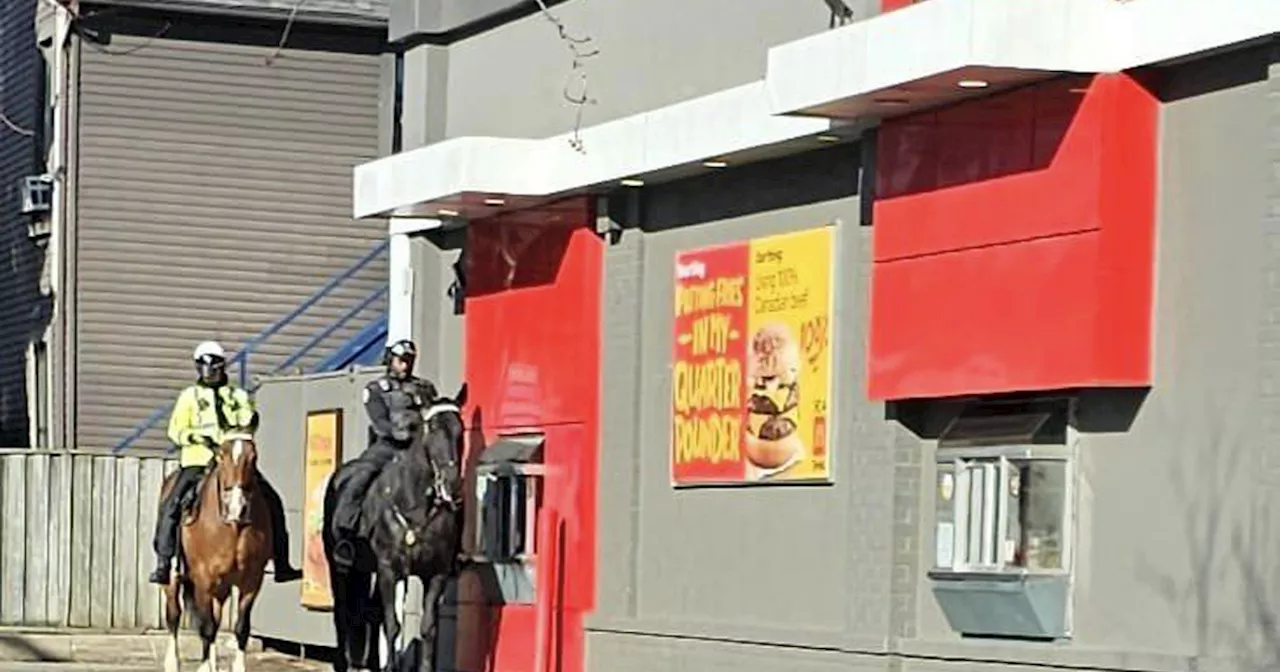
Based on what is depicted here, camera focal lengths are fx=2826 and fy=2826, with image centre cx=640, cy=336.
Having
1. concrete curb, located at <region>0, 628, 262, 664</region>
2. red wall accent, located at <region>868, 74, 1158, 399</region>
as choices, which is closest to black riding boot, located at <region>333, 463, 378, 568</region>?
concrete curb, located at <region>0, 628, 262, 664</region>

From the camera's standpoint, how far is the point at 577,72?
894 inches

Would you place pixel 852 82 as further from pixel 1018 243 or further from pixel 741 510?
pixel 741 510

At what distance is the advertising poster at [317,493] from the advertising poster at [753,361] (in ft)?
24.8

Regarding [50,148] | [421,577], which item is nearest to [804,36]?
[421,577]

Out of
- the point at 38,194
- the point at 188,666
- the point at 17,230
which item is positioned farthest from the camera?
the point at 17,230

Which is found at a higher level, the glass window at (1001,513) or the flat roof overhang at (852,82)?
the flat roof overhang at (852,82)

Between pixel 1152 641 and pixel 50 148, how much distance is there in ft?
76.3

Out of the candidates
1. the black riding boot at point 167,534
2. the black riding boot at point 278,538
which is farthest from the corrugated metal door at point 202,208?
the black riding boot at point 278,538

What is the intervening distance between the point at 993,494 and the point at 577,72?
713 centimetres

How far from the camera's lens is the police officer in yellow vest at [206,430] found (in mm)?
23891

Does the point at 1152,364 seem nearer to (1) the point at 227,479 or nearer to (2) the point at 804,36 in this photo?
(2) the point at 804,36

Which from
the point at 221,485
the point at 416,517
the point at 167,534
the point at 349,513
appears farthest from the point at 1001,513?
the point at 167,534

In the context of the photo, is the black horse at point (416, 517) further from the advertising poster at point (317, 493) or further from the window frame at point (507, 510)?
the advertising poster at point (317, 493)

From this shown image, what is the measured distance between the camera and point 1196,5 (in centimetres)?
1482
